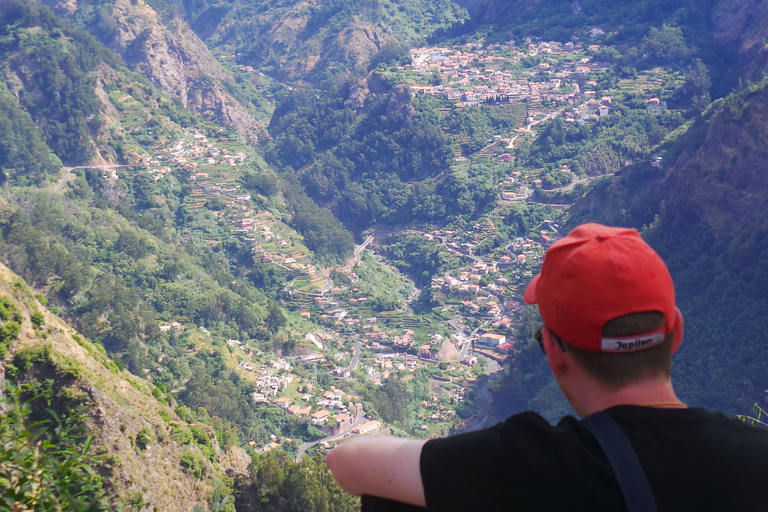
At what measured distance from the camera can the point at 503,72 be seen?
6119 centimetres

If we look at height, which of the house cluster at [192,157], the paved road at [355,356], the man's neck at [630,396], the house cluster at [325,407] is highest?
the man's neck at [630,396]

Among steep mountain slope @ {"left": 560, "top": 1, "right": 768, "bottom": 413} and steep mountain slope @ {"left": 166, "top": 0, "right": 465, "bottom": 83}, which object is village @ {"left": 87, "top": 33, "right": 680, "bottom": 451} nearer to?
steep mountain slope @ {"left": 560, "top": 1, "right": 768, "bottom": 413}

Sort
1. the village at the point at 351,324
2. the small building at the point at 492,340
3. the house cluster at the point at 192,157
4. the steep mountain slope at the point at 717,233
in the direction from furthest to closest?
1. the house cluster at the point at 192,157
2. the small building at the point at 492,340
3. the village at the point at 351,324
4. the steep mountain slope at the point at 717,233

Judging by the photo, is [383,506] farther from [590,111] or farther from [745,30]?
[745,30]

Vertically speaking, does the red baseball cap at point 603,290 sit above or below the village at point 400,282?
above

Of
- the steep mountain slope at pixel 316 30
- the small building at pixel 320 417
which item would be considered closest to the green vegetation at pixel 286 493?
the small building at pixel 320 417

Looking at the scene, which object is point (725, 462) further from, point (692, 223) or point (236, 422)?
point (692, 223)

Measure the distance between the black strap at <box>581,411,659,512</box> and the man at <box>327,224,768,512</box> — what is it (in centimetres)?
1

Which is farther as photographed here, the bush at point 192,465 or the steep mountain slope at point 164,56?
the steep mountain slope at point 164,56

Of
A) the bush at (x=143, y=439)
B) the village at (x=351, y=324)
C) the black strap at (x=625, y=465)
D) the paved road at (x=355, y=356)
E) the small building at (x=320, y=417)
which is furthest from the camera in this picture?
the paved road at (x=355, y=356)

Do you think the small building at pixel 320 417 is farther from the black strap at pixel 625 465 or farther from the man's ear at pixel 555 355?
the black strap at pixel 625 465

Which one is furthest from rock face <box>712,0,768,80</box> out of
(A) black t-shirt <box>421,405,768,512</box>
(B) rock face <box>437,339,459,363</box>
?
(A) black t-shirt <box>421,405,768,512</box>

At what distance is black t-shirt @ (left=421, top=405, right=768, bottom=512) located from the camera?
4.07ft

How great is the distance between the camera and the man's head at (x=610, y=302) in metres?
1.36
